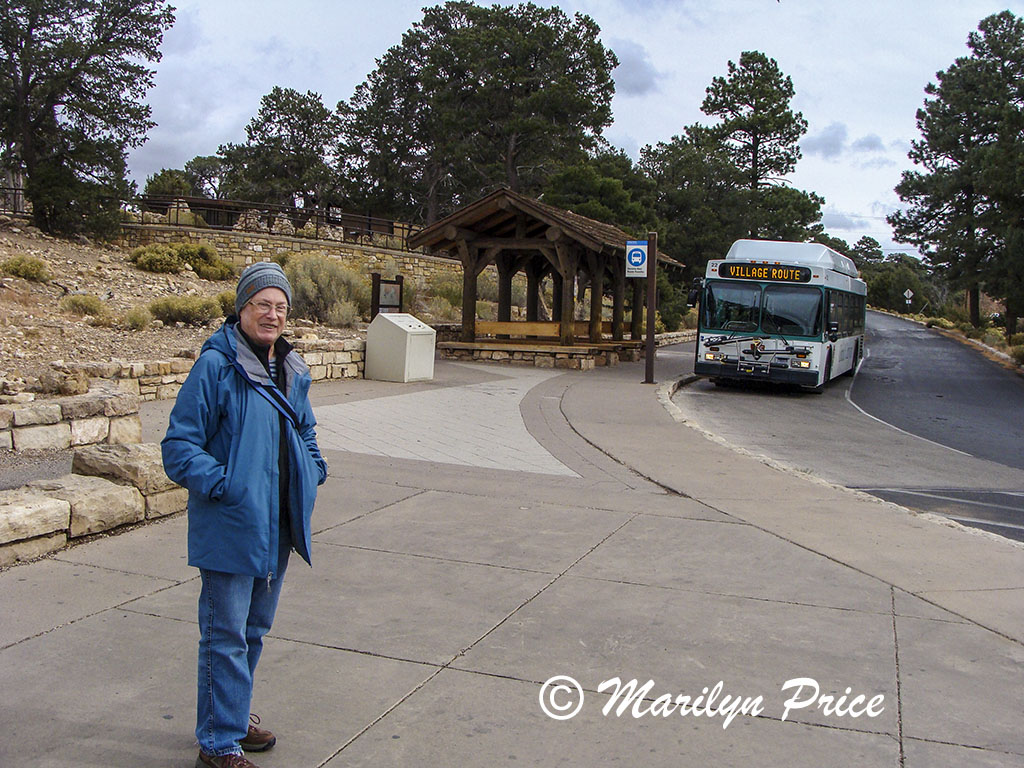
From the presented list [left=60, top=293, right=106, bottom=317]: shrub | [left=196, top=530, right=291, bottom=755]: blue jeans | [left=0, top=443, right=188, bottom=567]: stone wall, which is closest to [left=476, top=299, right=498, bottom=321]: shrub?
[left=60, top=293, right=106, bottom=317]: shrub

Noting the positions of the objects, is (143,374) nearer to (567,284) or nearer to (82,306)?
(82,306)

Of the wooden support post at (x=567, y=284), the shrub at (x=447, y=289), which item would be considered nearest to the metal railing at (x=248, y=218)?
the shrub at (x=447, y=289)

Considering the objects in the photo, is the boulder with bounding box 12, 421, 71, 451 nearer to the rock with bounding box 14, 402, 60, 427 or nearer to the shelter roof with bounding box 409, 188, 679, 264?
the rock with bounding box 14, 402, 60, 427

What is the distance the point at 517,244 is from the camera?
75.4 ft

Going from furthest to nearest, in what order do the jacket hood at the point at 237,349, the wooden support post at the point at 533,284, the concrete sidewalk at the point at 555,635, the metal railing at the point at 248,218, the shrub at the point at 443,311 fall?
1. the metal railing at the point at 248,218
2. the shrub at the point at 443,311
3. the wooden support post at the point at 533,284
4. the concrete sidewalk at the point at 555,635
5. the jacket hood at the point at 237,349

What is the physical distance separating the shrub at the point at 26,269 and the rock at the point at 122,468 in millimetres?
20231

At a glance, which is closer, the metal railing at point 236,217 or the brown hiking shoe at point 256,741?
the brown hiking shoe at point 256,741

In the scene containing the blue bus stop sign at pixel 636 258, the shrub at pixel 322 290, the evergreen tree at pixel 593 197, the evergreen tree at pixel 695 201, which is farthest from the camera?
the evergreen tree at pixel 695 201

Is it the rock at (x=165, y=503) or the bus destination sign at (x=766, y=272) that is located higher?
the bus destination sign at (x=766, y=272)

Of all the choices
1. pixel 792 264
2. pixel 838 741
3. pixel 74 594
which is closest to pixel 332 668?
pixel 74 594

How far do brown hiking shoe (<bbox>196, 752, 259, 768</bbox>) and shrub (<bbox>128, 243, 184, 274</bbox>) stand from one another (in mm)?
29241

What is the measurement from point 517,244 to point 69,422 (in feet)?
50.0

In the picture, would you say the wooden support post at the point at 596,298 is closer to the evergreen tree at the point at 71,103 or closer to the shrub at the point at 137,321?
the shrub at the point at 137,321

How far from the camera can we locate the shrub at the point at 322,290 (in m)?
23.9
